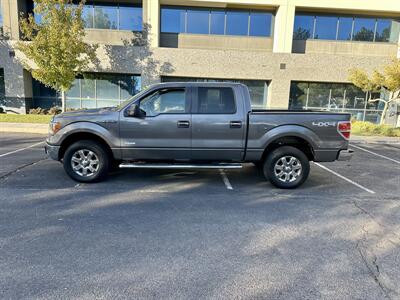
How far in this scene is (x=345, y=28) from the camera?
67.1 feet

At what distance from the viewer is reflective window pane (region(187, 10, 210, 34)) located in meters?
19.9

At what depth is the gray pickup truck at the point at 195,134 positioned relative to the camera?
5684 mm

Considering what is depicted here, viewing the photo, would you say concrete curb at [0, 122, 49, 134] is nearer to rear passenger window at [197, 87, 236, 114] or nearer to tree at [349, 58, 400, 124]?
rear passenger window at [197, 87, 236, 114]

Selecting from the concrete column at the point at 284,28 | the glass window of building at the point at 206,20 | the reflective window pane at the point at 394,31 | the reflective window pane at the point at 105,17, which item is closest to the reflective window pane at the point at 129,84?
the reflective window pane at the point at 105,17

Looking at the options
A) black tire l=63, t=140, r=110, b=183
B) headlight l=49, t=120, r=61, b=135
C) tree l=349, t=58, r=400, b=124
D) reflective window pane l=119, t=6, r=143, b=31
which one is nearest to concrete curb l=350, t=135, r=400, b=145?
tree l=349, t=58, r=400, b=124

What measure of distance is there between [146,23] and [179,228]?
711 inches

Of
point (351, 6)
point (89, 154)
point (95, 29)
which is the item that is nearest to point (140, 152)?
point (89, 154)

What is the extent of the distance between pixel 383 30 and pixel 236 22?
10629 mm

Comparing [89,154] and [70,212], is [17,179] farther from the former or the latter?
[70,212]

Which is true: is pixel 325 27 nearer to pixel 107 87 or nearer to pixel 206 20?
pixel 206 20

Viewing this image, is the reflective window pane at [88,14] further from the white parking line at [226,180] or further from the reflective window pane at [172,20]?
the white parking line at [226,180]

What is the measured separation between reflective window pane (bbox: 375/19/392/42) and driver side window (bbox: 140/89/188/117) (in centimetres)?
2090

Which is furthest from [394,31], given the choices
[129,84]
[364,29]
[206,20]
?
[129,84]

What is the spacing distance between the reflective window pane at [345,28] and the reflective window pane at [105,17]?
619 inches
